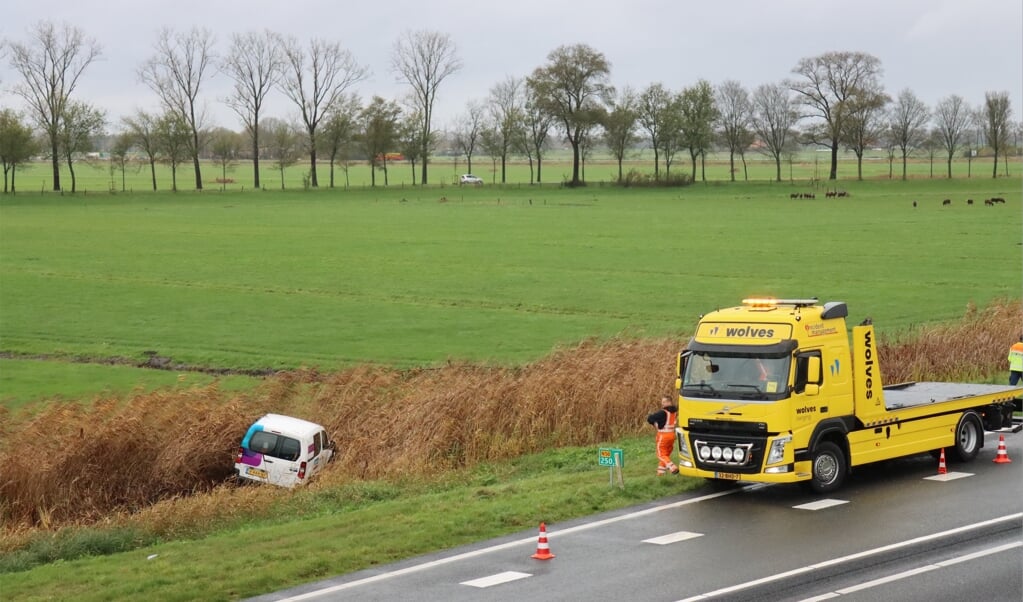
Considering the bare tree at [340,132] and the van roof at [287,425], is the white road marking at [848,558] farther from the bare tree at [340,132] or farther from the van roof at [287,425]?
the bare tree at [340,132]

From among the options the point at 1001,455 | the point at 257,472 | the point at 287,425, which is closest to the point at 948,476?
the point at 1001,455

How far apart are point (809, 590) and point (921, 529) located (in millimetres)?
3305

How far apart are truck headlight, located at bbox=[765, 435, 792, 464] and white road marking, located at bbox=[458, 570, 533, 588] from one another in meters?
5.03

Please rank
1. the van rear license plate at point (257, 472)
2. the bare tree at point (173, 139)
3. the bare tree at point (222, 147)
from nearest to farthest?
the van rear license plate at point (257, 472) < the bare tree at point (173, 139) < the bare tree at point (222, 147)

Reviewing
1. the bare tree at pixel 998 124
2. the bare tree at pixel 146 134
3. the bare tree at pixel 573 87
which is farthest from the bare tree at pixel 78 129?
the bare tree at pixel 998 124

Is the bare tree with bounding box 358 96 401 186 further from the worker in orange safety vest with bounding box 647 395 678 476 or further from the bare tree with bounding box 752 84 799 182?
the worker in orange safety vest with bounding box 647 395 678 476

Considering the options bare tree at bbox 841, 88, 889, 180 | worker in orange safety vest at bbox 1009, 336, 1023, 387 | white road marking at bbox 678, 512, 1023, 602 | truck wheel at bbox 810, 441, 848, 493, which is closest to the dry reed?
worker in orange safety vest at bbox 1009, 336, 1023, 387

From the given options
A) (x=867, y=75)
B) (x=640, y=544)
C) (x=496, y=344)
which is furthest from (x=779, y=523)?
(x=867, y=75)

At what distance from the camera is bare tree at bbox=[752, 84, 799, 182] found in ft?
A: 527

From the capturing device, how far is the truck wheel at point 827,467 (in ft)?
61.1

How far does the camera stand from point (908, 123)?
165250 millimetres

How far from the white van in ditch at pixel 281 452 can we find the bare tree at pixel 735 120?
13126 centimetres

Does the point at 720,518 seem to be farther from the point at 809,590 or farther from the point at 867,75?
the point at 867,75

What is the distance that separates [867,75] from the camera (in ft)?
498
